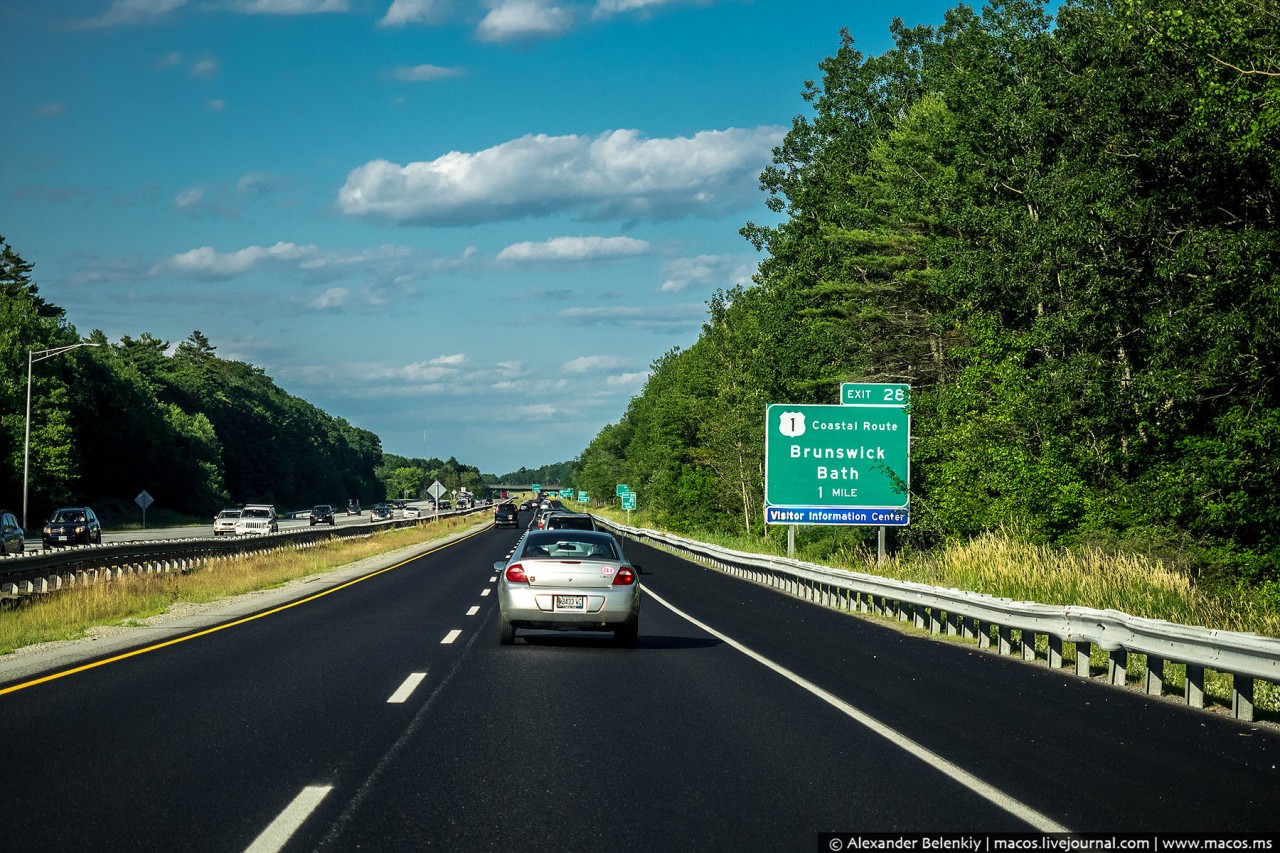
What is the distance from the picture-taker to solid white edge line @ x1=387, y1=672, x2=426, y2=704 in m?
10.9

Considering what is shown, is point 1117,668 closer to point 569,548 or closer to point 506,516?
point 569,548

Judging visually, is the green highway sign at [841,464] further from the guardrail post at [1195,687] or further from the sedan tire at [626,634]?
the guardrail post at [1195,687]

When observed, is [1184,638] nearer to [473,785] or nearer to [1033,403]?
[473,785]

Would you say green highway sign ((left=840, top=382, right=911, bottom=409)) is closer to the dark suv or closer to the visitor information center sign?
the visitor information center sign

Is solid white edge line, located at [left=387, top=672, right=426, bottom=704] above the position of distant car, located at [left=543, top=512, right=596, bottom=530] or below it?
below

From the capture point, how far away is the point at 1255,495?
84.2 ft

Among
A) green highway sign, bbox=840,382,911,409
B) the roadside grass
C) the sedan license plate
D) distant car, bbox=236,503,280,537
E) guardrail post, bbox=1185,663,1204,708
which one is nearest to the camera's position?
guardrail post, bbox=1185,663,1204,708

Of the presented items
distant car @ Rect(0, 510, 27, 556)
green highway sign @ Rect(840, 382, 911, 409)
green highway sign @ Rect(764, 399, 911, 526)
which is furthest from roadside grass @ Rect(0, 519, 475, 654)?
green highway sign @ Rect(840, 382, 911, 409)

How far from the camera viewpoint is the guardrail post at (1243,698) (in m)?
10.5

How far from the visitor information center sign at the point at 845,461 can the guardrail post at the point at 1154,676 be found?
19862 millimetres

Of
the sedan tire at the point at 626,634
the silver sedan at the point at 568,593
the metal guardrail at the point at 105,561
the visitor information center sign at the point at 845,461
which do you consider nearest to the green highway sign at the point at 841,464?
the visitor information center sign at the point at 845,461

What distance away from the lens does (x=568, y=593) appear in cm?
1533

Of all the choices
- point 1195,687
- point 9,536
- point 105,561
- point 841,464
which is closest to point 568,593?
point 1195,687

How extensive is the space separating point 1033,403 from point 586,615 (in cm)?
1862
